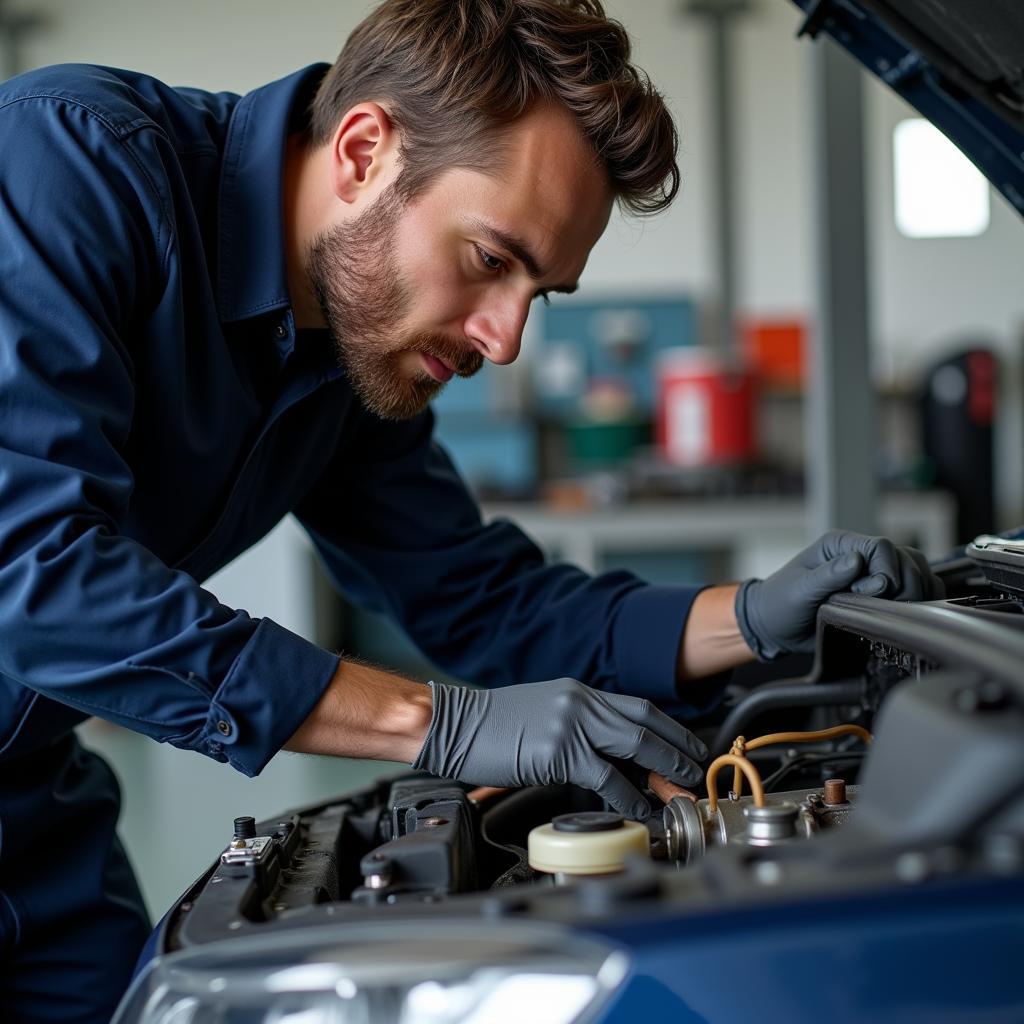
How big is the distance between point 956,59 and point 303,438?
0.85m

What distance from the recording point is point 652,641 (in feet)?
4.64

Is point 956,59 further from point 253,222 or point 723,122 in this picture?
point 723,122

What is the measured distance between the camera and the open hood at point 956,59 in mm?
1288

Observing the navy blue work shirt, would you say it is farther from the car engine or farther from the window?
the window

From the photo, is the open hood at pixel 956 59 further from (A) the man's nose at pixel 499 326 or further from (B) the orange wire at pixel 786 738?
(B) the orange wire at pixel 786 738

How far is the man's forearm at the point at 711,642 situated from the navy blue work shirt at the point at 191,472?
21mm

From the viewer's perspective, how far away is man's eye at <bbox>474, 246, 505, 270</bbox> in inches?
48.9

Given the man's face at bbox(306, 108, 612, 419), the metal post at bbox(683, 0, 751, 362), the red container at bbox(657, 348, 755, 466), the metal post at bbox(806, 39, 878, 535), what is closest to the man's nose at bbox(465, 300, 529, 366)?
the man's face at bbox(306, 108, 612, 419)

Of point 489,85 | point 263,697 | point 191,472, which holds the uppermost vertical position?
point 489,85

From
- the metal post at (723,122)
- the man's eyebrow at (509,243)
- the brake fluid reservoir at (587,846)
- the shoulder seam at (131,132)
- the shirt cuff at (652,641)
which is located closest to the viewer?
the brake fluid reservoir at (587,846)

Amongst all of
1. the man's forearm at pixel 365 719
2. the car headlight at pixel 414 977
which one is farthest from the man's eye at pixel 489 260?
the car headlight at pixel 414 977

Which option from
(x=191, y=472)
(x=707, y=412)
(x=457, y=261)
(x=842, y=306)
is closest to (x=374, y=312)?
(x=457, y=261)

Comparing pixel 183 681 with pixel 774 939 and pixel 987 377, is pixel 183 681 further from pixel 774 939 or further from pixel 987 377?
pixel 987 377

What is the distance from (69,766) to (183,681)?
1.88ft
